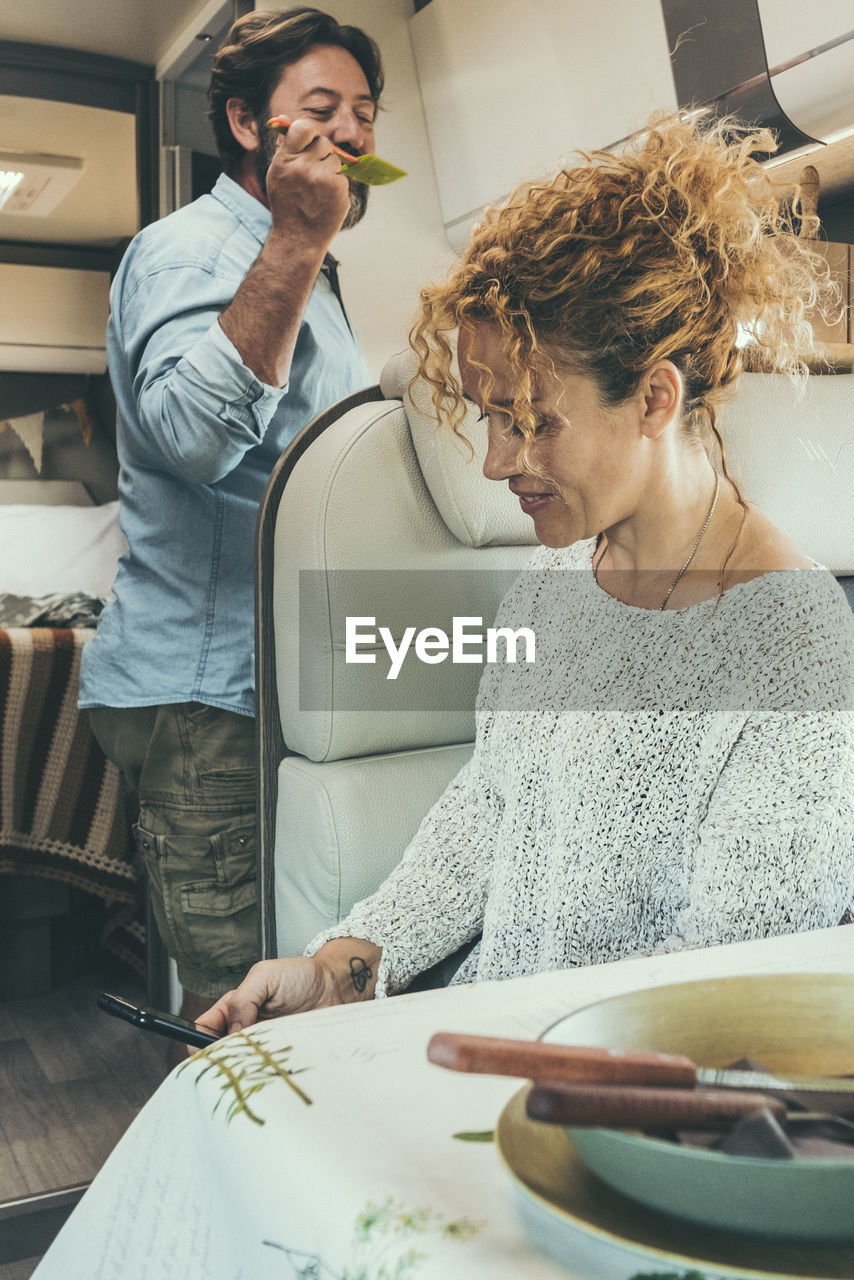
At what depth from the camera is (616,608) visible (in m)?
1.06

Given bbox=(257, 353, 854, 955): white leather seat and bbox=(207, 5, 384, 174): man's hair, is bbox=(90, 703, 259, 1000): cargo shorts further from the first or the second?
bbox=(207, 5, 384, 174): man's hair

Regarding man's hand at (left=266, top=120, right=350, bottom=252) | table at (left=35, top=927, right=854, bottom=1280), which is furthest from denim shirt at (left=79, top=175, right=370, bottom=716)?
table at (left=35, top=927, right=854, bottom=1280)

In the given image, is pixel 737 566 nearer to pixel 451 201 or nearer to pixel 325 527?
pixel 325 527

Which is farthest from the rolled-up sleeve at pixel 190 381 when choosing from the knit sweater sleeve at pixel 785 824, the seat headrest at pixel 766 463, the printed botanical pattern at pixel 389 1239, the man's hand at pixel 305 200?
the printed botanical pattern at pixel 389 1239

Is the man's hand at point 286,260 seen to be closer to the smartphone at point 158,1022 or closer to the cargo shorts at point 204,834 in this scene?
the cargo shorts at point 204,834

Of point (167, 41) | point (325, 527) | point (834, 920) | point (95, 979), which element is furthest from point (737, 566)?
point (95, 979)

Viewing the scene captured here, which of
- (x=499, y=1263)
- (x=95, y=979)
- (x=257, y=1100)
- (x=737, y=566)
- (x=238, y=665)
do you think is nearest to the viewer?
(x=499, y=1263)

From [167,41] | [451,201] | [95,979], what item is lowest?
[95,979]

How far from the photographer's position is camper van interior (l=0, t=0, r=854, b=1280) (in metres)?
0.36

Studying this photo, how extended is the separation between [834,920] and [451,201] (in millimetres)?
1626

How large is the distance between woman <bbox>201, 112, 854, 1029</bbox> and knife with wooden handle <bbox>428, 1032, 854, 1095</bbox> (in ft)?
1.64

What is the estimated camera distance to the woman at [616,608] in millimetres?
916

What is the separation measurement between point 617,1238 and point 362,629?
94cm

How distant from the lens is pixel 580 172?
1.04 metres
